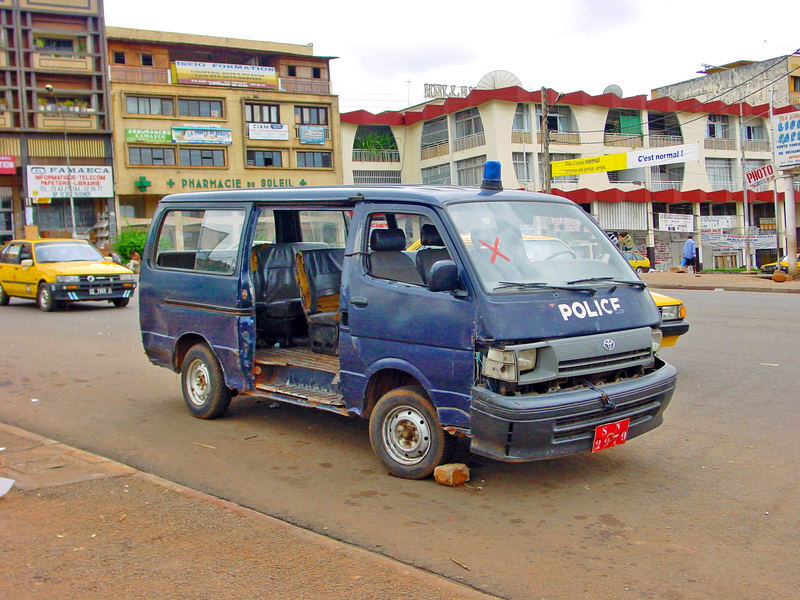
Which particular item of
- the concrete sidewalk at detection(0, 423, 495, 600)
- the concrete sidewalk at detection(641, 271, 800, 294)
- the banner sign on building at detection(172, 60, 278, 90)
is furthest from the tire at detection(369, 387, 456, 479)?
the banner sign on building at detection(172, 60, 278, 90)

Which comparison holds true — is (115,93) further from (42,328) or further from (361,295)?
(361,295)

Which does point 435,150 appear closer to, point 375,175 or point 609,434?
point 375,175

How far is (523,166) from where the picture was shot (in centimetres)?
4672

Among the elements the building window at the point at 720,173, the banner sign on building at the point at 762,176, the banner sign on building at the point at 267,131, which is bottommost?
the banner sign on building at the point at 762,176

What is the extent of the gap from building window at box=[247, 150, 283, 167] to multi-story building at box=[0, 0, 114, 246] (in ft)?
31.2

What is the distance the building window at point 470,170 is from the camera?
47688mm

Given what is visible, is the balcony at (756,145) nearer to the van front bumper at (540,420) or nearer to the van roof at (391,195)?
the van roof at (391,195)

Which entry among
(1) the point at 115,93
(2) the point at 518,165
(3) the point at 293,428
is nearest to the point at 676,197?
(2) the point at 518,165

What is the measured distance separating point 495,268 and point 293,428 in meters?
2.74

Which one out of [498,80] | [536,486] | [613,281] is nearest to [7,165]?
[498,80]

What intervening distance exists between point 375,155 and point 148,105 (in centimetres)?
1544

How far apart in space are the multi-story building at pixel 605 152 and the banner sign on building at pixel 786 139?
17170 mm

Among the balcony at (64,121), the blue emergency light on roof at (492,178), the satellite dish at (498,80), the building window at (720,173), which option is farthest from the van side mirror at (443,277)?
the building window at (720,173)

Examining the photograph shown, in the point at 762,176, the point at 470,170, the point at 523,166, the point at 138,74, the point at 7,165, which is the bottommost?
the point at 762,176
